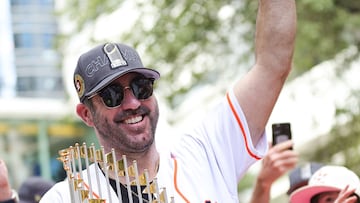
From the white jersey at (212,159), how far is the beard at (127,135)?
4.5 inches

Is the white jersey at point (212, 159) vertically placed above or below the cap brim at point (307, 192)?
above

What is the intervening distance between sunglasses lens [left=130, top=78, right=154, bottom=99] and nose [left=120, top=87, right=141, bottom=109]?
1cm

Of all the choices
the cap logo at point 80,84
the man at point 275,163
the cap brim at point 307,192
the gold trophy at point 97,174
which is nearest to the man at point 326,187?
Result: the cap brim at point 307,192

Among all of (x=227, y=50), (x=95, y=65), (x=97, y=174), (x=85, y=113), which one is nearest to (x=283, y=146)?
(x=85, y=113)

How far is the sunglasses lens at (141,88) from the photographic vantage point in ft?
12.3

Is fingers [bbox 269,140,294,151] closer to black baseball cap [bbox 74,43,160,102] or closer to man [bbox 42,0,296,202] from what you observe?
man [bbox 42,0,296,202]

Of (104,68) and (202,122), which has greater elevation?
(104,68)

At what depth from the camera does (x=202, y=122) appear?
3.94 meters

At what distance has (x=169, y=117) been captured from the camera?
14734 millimetres

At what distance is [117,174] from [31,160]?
2016 centimetres

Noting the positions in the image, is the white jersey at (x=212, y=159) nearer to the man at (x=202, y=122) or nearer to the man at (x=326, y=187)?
the man at (x=202, y=122)

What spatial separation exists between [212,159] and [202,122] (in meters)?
0.16

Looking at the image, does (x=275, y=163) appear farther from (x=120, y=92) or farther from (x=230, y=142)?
(x=120, y=92)

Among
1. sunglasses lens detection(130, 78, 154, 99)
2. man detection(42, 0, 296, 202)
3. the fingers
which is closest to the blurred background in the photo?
the fingers
